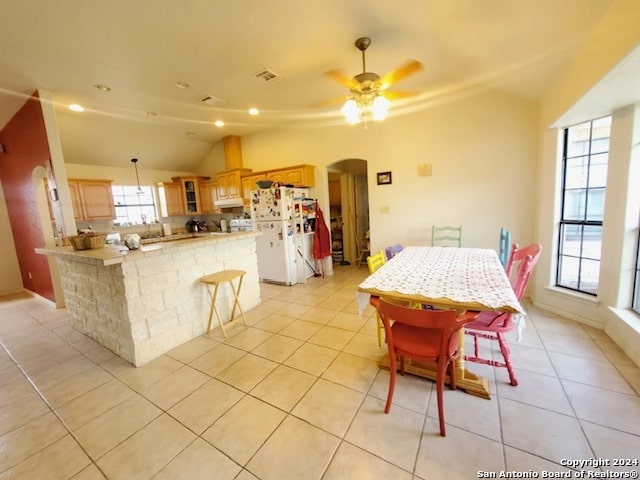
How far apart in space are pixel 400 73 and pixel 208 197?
563 cm

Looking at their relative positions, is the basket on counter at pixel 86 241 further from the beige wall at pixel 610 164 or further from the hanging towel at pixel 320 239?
the beige wall at pixel 610 164

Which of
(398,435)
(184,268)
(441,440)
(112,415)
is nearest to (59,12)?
(184,268)

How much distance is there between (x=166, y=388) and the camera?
2.05m

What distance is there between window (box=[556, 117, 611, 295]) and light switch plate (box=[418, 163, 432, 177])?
1.54 m

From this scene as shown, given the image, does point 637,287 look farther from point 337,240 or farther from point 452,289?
point 337,240

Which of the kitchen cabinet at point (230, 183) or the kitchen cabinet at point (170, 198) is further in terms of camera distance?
the kitchen cabinet at point (170, 198)

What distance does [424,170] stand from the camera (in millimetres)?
4039

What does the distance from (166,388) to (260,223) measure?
2999 millimetres

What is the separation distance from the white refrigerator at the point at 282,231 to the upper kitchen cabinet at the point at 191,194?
2796 millimetres

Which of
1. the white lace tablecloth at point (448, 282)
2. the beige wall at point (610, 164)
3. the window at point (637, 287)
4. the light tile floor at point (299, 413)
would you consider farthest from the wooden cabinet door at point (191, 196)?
the window at point (637, 287)

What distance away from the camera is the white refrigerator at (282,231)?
4430 mm

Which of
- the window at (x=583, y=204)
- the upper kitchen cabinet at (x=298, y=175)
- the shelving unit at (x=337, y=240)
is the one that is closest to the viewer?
the window at (x=583, y=204)

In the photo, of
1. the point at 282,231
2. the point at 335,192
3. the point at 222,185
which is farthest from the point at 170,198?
the point at 335,192

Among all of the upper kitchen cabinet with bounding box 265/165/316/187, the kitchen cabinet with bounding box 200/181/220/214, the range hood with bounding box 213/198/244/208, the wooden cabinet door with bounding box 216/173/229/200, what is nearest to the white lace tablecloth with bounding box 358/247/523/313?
the upper kitchen cabinet with bounding box 265/165/316/187
